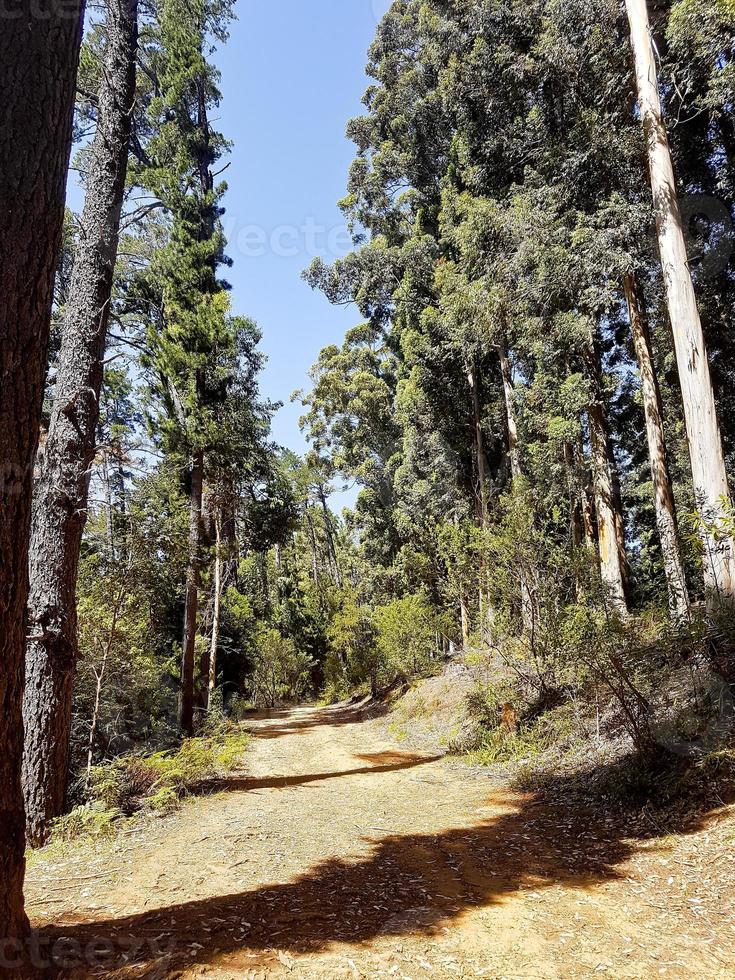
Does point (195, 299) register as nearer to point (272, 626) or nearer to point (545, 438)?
point (545, 438)

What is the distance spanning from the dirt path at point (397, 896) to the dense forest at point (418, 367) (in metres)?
0.90

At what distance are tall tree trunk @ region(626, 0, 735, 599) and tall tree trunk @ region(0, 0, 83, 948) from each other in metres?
6.47

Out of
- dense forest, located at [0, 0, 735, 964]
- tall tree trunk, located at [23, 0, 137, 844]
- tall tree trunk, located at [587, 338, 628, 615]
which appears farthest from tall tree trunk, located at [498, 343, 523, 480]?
tall tree trunk, located at [23, 0, 137, 844]

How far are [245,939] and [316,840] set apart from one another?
2.05 m

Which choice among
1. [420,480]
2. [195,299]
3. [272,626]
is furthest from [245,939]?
[272,626]

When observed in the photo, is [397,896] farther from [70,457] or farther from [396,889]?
[70,457]

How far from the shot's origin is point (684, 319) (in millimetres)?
7375

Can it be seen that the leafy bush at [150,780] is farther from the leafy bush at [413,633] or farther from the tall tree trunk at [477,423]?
the tall tree trunk at [477,423]

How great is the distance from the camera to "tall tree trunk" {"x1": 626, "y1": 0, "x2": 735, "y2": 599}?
265 inches

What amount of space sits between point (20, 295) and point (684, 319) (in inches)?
307

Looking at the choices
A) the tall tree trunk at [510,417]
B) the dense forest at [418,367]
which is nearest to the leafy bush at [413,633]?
the dense forest at [418,367]

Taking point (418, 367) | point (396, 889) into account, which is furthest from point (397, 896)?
point (418, 367)

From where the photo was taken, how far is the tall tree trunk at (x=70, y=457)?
4.89 meters

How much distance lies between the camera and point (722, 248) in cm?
1111
